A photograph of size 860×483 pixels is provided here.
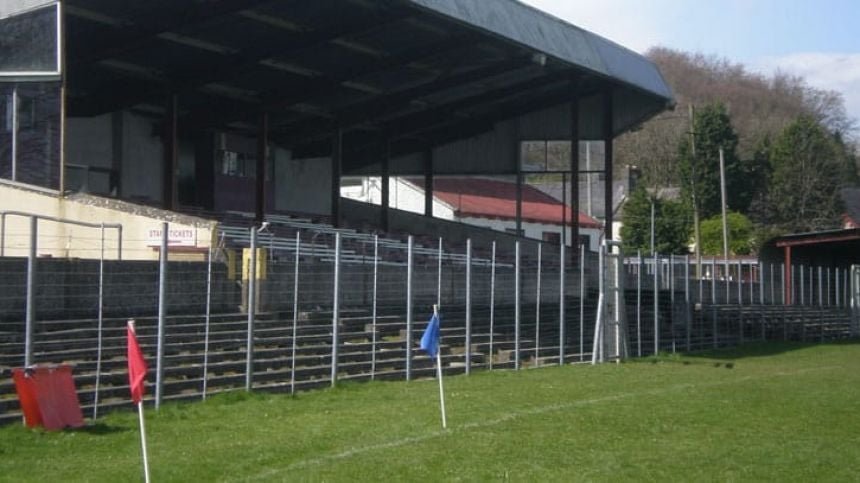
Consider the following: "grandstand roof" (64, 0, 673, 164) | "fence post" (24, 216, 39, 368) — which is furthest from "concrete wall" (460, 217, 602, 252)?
"fence post" (24, 216, 39, 368)

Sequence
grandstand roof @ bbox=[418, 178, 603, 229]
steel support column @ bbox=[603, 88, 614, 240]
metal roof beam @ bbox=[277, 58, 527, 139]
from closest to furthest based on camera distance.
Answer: metal roof beam @ bbox=[277, 58, 527, 139], steel support column @ bbox=[603, 88, 614, 240], grandstand roof @ bbox=[418, 178, 603, 229]

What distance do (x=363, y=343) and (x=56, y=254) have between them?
652 cm

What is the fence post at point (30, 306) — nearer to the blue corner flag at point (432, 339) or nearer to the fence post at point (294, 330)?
the blue corner flag at point (432, 339)

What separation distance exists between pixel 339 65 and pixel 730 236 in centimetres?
4223

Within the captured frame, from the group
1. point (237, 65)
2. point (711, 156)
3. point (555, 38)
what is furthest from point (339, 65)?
point (711, 156)

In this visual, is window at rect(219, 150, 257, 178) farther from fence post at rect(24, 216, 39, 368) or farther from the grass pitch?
fence post at rect(24, 216, 39, 368)

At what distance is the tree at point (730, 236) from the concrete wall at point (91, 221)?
50.1m

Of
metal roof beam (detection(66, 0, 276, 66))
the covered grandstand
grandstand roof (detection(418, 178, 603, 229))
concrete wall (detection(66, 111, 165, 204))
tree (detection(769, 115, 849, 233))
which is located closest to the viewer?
the covered grandstand

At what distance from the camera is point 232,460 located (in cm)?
1212

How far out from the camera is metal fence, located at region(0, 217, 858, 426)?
16.5 m

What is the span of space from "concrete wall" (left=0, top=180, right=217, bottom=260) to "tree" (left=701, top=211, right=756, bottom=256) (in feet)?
164

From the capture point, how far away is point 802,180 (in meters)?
83.8

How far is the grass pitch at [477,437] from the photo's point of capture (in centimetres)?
1172

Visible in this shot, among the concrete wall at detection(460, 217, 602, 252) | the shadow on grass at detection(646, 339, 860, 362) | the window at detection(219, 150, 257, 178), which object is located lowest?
the shadow on grass at detection(646, 339, 860, 362)
